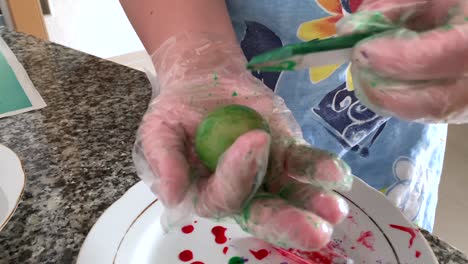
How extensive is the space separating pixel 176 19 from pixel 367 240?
36cm

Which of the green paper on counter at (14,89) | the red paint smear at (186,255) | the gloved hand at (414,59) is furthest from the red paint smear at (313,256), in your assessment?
the green paper on counter at (14,89)

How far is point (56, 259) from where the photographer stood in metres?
0.59

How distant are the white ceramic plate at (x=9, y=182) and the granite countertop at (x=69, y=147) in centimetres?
5

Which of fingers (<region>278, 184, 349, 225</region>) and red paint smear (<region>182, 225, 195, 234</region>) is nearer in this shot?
fingers (<region>278, 184, 349, 225</region>)

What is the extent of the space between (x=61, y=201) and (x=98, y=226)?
0.37 ft

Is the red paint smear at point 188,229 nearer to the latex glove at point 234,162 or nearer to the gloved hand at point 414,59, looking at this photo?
the latex glove at point 234,162

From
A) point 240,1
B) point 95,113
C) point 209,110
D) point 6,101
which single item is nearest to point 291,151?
point 209,110

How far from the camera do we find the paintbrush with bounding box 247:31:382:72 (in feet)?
1.24

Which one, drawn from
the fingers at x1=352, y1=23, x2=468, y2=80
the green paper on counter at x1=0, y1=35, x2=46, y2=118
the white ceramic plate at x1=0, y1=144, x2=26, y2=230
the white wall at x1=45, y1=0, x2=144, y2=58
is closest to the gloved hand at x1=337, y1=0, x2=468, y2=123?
the fingers at x1=352, y1=23, x2=468, y2=80

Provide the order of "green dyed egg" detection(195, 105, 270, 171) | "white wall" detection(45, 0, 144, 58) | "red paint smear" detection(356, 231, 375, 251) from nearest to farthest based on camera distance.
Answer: "green dyed egg" detection(195, 105, 270, 171)
"red paint smear" detection(356, 231, 375, 251)
"white wall" detection(45, 0, 144, 58)

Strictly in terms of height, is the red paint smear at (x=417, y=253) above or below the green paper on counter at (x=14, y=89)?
below

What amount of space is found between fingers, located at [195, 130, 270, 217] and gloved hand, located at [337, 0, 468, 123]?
10 cm

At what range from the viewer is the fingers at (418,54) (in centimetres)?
36

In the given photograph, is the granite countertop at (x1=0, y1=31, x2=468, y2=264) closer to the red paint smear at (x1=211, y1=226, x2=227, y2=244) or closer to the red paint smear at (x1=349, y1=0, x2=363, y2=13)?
the red paint smear at (x1=211, y1=226, x2=227, y2=244)
